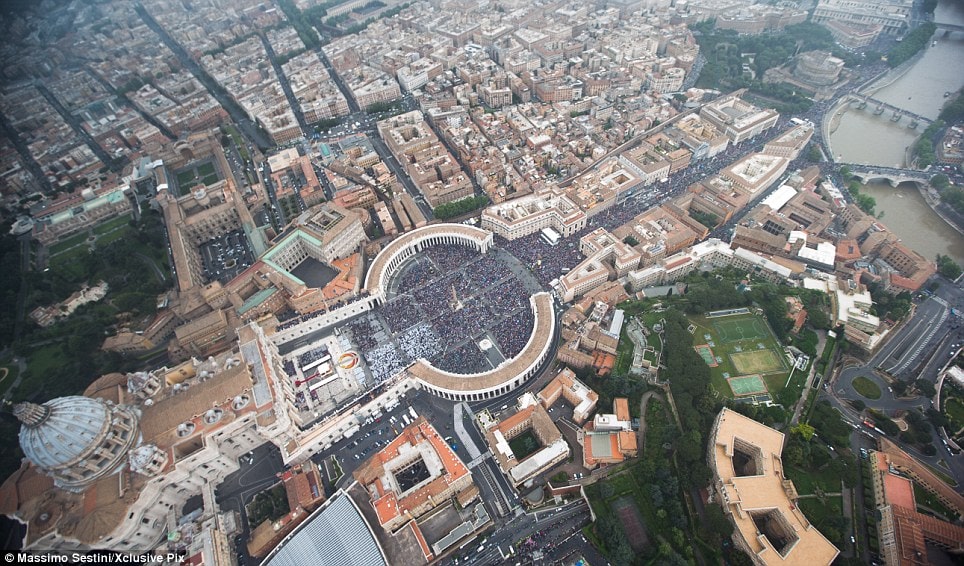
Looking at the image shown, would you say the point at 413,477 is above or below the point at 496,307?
below

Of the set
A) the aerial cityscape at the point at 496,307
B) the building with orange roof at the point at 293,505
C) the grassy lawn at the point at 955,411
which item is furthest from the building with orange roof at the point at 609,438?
the grassy lawn at the point at 955,411

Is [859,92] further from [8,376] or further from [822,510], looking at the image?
[8,376]

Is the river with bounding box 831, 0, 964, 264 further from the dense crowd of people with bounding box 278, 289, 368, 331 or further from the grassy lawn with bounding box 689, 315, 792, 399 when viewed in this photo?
the dense crowd of people with bounding box 278, 289, 368, 331

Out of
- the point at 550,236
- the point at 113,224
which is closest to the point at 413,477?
the point at 550,236

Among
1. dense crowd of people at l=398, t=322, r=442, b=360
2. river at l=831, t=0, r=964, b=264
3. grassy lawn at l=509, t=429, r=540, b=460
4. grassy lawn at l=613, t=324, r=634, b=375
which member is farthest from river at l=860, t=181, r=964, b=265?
dense crowd of people at l=398, t=322, r=442, b=360

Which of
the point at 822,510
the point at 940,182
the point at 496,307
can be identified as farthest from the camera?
the point at 940,182

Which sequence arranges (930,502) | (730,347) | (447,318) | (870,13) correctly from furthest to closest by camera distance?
(870,13) → (447,318) → (730,347) → (930,502)
